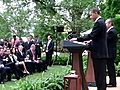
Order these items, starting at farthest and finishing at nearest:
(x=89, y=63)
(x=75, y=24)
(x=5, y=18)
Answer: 1. (x=5, y=18)
2. (x=75, y=24)
3. (x=89, y=63)

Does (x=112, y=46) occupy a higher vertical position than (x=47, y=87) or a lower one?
higher

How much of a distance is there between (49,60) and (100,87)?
833 centimetres

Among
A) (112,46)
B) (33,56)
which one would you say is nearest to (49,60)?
(33,56)

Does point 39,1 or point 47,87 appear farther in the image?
point 39,1

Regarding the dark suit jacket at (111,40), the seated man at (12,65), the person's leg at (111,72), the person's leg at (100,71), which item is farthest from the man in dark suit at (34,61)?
the person's leg at (100,71)

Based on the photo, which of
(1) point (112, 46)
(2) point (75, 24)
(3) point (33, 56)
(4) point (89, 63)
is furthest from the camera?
(2) point (75, 24)

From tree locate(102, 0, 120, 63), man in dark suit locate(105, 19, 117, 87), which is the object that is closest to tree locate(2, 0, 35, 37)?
tree locate(102, 0, 120, 63)

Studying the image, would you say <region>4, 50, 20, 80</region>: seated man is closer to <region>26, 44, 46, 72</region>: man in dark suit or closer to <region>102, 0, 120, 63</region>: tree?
<region>26, 44, 46, 72</region>: man in dark suit

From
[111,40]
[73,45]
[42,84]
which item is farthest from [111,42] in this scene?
[42,84]

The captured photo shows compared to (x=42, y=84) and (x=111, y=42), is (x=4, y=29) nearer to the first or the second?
(x=111, y=42)

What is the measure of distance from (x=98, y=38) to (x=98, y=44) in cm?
11

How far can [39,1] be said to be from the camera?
71.2ft

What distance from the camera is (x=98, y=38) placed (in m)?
5.51

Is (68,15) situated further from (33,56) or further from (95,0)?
(33,56)
